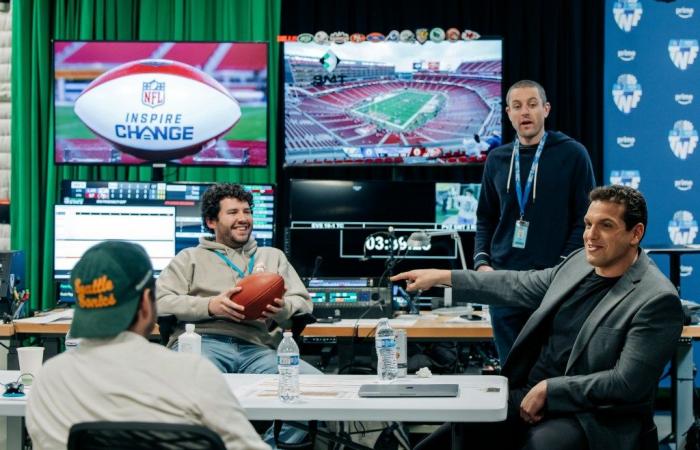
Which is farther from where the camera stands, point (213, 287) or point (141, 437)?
point (213, 287)

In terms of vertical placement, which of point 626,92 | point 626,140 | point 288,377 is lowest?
point 288,377

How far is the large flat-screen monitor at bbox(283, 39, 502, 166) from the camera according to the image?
6.07 m

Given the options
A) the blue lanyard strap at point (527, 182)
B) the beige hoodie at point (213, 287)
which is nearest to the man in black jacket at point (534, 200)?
the blue lanyard strap at point (527, 182)

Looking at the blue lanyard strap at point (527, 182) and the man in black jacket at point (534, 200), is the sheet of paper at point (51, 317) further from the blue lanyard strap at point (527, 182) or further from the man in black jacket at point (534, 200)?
the blue lanyard strap at point (527, 182)

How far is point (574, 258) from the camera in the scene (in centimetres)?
327

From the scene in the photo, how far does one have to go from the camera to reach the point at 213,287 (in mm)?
4234

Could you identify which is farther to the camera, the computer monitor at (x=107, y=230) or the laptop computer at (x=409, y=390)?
the computer monitor at (x=107, y=230)

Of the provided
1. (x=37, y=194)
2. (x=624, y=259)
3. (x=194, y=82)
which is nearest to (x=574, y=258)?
(x=624, y=259)

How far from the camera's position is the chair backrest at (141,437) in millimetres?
1731

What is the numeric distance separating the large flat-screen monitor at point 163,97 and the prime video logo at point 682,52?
286cm

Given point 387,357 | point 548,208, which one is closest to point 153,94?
point 548,208

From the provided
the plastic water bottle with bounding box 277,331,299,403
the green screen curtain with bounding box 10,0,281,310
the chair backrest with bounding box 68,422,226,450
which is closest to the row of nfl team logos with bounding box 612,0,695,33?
the green screen curtain with bounding box 10,0,281,310

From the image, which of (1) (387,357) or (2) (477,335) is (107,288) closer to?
(1) (387,357)

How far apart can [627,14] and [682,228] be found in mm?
1545
